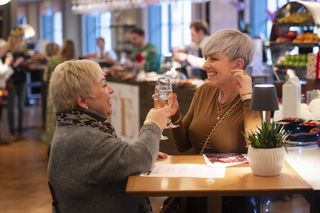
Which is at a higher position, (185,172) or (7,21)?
(7,21)

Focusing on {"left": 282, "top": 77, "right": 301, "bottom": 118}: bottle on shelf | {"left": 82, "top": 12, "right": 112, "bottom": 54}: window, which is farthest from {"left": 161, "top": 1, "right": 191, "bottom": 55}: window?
{"left": 282, "top": 77, "right": 301, "bottom": 118}: bottle on shelf

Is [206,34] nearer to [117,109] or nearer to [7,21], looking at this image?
[117,109]

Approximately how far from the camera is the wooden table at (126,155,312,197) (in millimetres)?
2092

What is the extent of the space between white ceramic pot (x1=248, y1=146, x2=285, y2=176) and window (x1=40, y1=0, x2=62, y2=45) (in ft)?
56.1

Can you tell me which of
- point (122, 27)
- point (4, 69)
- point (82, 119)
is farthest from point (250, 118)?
point (122, 27)

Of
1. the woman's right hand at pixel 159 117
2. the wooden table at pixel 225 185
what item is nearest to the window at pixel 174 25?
the woman's right hand at pixel 159 117

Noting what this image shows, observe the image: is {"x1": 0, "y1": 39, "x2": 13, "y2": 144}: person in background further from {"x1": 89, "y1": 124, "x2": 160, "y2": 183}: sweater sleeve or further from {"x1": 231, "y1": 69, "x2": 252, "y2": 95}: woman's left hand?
{"x1": 89, "y1": 124, "x2": 160, "y2": 183}: sweater sleeve

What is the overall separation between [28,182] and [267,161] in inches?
172

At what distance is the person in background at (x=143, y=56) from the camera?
7.76m

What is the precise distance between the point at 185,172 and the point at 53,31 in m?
18.5

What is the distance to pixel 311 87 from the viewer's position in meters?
4.37

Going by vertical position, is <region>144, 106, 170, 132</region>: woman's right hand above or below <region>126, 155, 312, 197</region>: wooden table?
above

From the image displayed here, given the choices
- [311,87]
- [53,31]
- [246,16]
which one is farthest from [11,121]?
[53,31]

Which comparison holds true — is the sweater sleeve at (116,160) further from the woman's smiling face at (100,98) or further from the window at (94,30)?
the window at (94,30)
